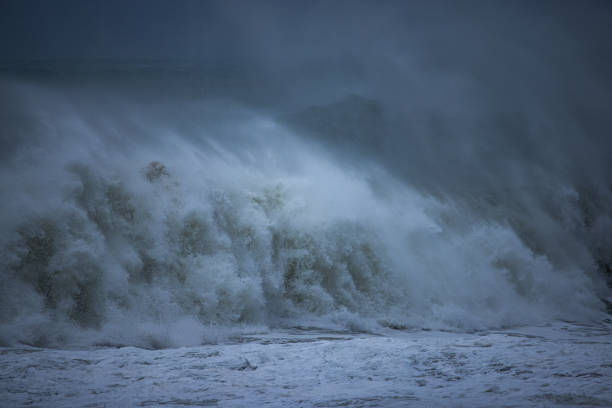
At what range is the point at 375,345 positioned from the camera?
4547mm

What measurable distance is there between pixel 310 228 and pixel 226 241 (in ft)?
5.57

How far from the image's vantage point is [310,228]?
7.97 m

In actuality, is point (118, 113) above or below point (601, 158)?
below

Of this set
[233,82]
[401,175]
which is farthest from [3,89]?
[401,175]

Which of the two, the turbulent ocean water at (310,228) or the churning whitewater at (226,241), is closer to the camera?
the turbulent ocean water at (310,228)

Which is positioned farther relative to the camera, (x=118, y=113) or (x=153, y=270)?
(x=118, y=113)

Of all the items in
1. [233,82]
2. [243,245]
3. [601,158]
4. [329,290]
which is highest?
[233,82]

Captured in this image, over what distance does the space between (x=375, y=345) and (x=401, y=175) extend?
7256 mm

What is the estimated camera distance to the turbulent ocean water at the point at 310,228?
3.70 meters

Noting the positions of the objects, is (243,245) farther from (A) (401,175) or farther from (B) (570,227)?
(B) (570,227)

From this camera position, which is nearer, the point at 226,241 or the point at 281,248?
the point at 226,241

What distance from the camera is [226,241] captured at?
22.9ft

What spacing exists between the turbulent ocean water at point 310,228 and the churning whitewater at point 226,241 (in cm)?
4

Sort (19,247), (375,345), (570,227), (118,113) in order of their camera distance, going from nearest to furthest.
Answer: (375,345), (19,247), (118,113), (570,227)
